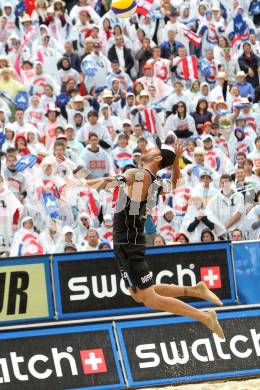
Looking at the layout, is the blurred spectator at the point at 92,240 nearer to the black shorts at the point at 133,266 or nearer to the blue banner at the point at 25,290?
the blue banner at the point at 25,290

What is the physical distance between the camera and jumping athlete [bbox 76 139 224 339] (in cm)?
1089

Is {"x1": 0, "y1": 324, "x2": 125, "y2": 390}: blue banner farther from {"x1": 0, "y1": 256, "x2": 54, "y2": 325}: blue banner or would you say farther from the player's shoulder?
the player's shoulder

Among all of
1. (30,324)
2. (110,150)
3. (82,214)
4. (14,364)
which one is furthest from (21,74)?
(14,364)

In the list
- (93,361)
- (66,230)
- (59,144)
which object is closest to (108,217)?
(66,230)

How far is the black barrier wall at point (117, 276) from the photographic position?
13672 mm

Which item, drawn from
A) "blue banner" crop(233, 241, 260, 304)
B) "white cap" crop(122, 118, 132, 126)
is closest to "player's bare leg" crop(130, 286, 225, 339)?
"blue banner" crop(233, 241, 260, 304)

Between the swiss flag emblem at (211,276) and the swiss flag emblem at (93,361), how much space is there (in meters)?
2.30

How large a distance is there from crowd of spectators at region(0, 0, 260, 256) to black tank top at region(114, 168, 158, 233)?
454 centimetres

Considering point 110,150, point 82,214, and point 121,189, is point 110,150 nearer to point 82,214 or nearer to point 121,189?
point 82,214

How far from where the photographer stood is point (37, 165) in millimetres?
17469

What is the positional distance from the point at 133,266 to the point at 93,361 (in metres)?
1.54

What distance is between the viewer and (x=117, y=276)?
13859 mm

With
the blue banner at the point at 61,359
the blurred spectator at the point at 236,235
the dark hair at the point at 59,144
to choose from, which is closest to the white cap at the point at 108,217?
the dark hair at the point at 59,144

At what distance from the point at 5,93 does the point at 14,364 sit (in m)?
8.95
